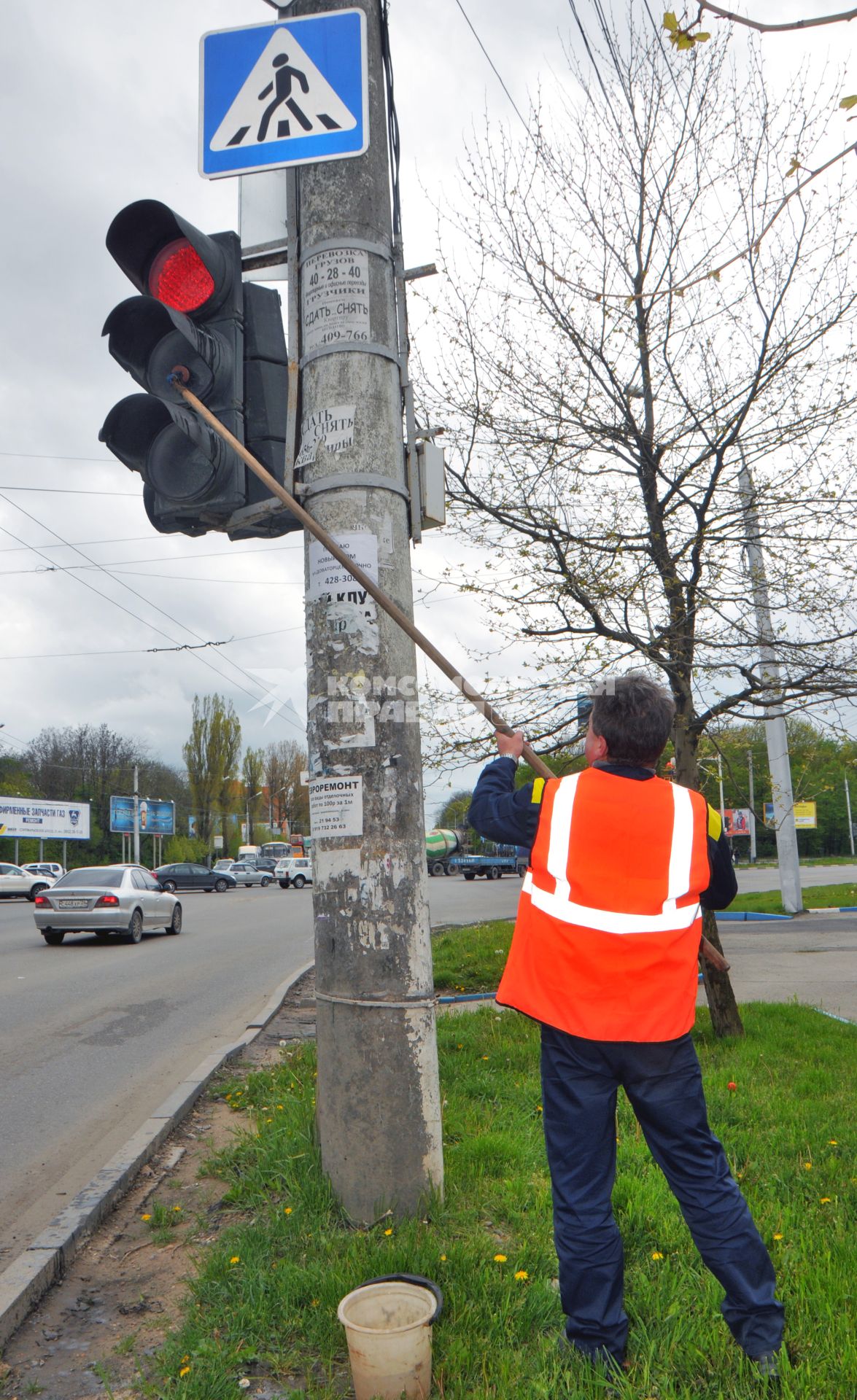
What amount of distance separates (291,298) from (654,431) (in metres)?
4.00

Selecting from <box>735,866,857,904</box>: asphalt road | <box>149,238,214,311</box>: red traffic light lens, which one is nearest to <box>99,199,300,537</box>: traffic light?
<box>149,238,214,311</box>: red traffic light lens

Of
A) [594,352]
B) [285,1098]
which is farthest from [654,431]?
[285,1098]

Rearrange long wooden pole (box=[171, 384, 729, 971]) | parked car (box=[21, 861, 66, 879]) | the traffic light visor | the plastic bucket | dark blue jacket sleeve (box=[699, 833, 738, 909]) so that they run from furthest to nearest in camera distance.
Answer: parked car (box=[21, 861, 66, 879])
the traffic light visor
long wooden pole (box=[171, 384, 729, 971])
dark blue jacket sleeve (box=[699, 833, 738, 909])
the plastic bucket

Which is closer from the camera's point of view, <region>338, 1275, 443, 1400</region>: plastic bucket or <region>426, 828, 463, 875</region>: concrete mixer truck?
<region>338, 1275, 443, 1400</region>: plastic bucket

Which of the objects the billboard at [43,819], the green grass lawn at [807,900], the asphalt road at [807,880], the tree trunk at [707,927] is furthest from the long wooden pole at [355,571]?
the billboard at [43,819]

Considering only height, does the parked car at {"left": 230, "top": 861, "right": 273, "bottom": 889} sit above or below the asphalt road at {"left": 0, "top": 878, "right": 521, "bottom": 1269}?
below

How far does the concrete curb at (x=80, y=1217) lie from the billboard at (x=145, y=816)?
5697 cm

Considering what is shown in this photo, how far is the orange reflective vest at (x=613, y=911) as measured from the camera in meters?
2.75

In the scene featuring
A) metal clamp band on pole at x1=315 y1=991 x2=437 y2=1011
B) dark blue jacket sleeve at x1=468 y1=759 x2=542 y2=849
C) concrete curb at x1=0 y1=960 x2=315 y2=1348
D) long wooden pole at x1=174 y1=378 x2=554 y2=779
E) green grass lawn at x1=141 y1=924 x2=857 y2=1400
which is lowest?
concrete curb at x1=0 y1=960 x2=315 y2=1348

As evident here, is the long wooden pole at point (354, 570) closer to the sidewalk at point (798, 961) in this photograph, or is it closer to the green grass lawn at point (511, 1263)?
the green grass lawn at point (511, 1263)

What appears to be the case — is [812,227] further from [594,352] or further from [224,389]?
[224,389]

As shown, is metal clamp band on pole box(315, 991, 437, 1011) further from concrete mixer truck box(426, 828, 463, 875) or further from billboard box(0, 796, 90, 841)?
billboard box(0, 796, 90, 841)

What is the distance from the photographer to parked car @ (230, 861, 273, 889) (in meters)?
55.0

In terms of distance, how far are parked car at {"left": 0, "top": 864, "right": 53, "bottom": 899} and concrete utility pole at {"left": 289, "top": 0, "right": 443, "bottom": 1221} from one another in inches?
1346
